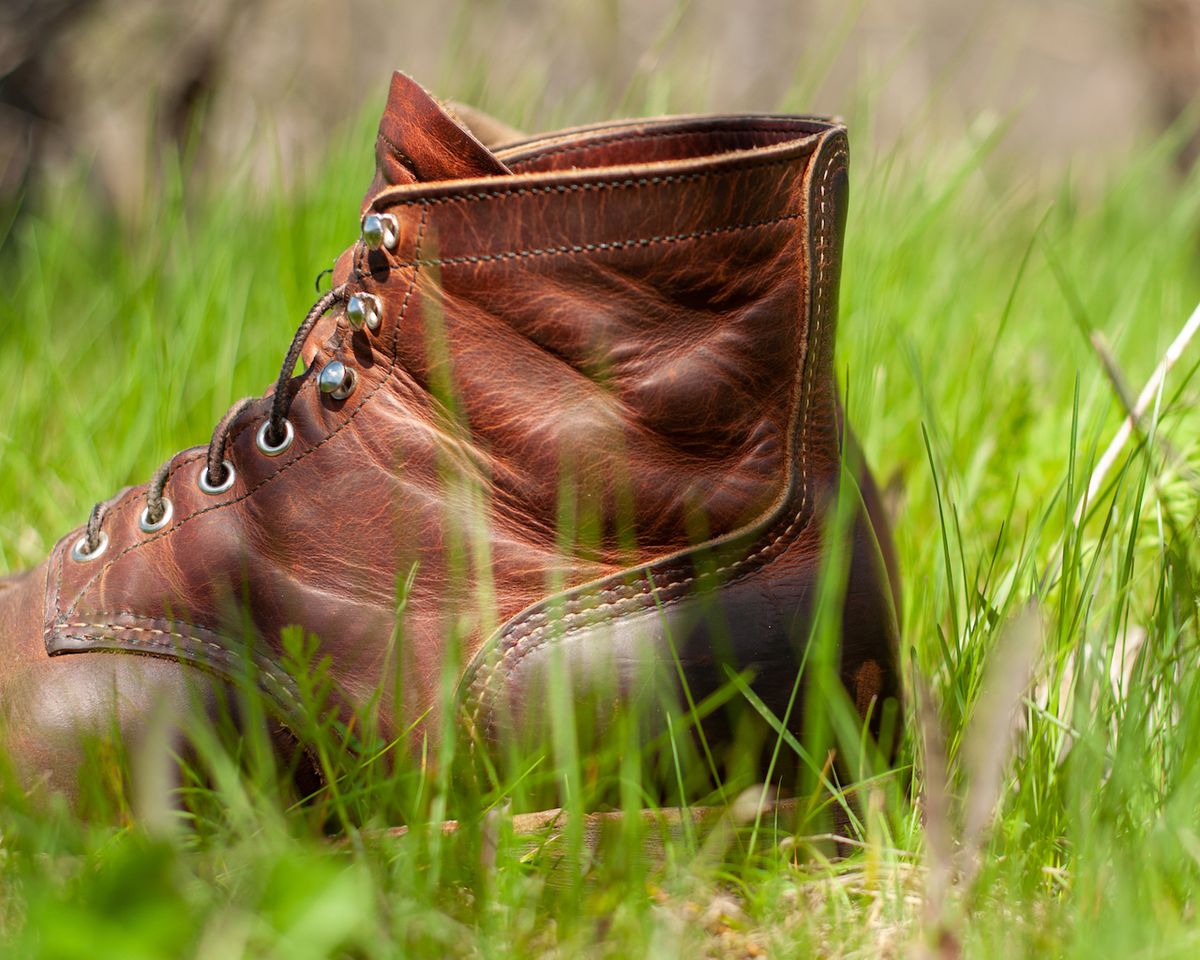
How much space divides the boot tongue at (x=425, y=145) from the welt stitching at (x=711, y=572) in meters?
0.31

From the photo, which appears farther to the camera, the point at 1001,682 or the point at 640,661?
the point at 640,661

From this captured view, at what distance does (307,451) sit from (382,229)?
225 millimetres

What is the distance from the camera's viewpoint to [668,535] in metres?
1.08

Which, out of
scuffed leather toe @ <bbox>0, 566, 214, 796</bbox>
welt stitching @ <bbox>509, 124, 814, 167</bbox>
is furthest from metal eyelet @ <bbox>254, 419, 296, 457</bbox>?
welt stitching @ <bbox>509, 124, 814, 167</bbox>

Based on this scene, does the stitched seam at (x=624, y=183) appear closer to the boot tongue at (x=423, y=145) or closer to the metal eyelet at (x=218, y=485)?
the boot tongue at (x=423, y=145)

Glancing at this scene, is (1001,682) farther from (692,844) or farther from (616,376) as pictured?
(616,376)

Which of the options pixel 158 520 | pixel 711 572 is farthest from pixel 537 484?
pixel 158 520

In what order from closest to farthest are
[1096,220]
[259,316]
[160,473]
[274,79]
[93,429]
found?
[160,473], [93,429], [259,316], [1096,220], [274,79]

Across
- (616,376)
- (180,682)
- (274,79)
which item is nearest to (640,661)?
(616,376)

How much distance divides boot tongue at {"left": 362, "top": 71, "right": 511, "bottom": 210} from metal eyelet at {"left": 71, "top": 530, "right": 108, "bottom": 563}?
1.56 feet

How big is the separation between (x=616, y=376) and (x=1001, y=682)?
0.54 m

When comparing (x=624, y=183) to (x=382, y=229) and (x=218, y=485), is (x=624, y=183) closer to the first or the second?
(x=382, y=229)

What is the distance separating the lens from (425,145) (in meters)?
1.07

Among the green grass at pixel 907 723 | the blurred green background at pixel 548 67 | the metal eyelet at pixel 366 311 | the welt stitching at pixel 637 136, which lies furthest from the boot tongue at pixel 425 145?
the blurred green background at pixel 548 67
